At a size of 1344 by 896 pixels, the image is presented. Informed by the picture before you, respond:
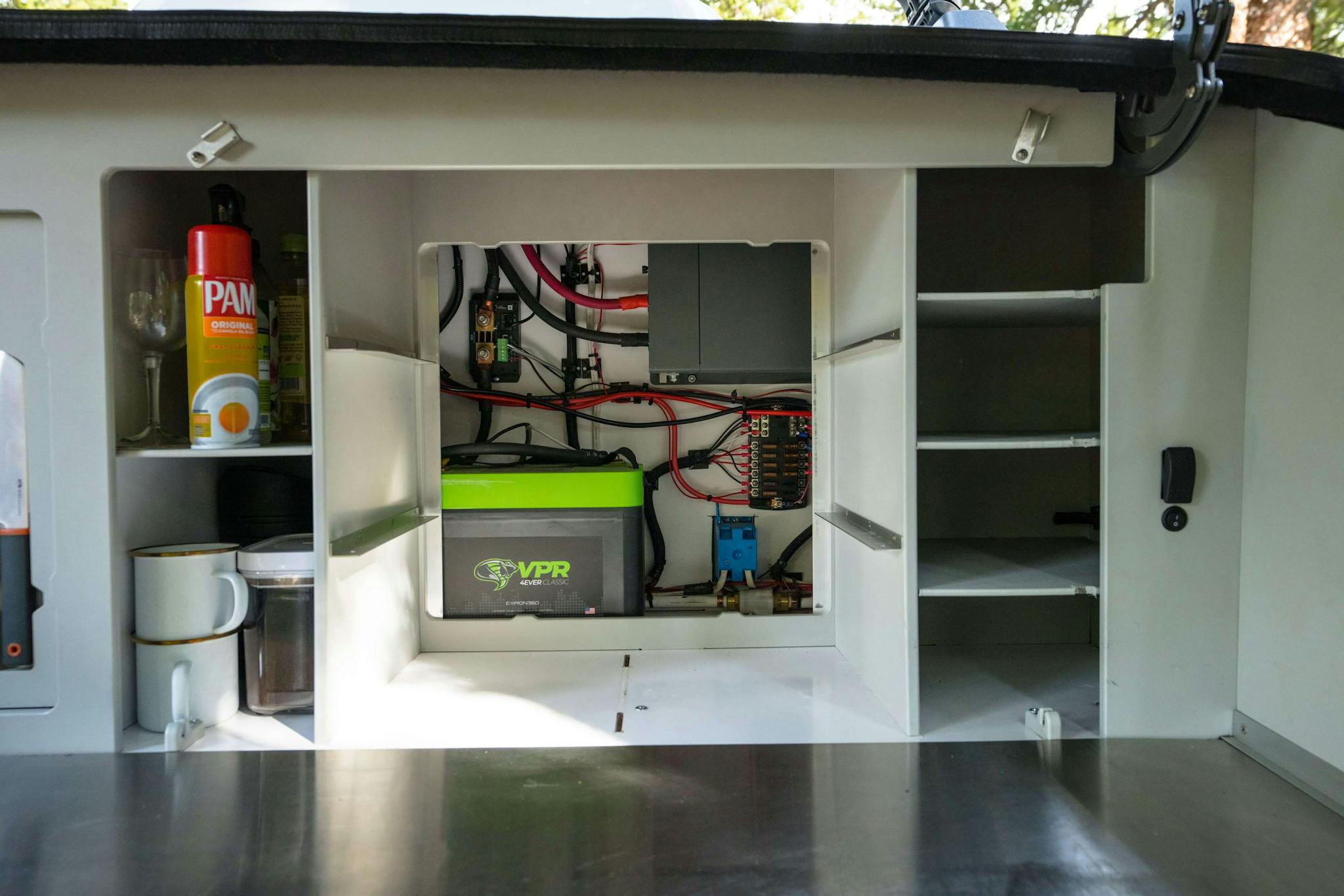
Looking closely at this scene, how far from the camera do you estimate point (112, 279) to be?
54.6 inches

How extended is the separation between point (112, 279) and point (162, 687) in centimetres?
74

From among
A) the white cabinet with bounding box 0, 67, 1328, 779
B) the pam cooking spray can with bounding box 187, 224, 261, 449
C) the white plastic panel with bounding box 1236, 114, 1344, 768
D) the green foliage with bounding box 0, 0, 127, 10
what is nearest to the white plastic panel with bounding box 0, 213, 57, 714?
the white cabinet with bounding box 0, 67, 1328, 779

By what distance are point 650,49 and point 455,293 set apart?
1.07 meters

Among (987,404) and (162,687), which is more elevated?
(987,404)

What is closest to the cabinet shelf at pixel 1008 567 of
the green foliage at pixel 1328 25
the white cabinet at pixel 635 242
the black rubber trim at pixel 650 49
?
the white cabinet at pixel 635 242

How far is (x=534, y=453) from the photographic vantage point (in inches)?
79.5

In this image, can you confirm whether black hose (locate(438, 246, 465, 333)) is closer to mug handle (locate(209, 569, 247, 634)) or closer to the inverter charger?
the inverter charger

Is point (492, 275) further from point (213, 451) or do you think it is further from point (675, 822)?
point (675, 822)

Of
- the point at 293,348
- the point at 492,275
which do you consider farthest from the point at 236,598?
the point at 492,275

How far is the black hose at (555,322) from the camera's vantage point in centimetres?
204

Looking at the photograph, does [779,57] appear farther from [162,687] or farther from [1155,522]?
[162,687]

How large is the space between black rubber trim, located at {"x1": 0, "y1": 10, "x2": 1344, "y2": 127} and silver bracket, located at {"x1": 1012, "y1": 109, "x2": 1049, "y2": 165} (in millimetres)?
79

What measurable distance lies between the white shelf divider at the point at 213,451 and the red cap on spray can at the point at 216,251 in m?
0.31

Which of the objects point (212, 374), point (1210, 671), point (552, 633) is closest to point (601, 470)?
point (552, 633)
